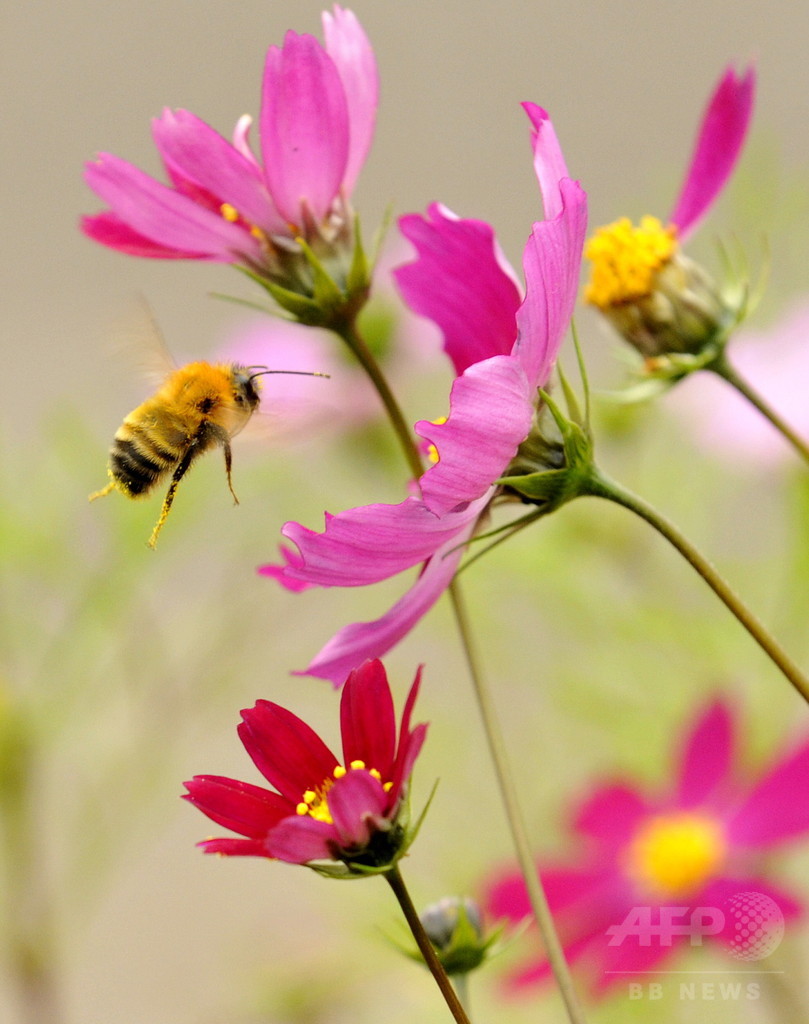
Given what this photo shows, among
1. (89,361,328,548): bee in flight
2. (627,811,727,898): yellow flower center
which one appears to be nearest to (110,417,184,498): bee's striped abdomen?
(89,361,328,548): bee in flight

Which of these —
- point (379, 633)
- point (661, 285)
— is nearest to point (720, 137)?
point (661, 285)

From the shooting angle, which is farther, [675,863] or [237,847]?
[675,863]

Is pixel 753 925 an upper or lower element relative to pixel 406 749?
lower

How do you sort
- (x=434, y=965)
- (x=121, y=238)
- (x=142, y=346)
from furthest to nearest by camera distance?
(x=142, y=346) < (x=121, y=238) < (x=434, y=965)

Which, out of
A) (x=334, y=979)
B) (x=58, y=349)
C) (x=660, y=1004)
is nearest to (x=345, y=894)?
(x=334, y=979)


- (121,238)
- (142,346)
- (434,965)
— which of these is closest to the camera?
(434,965)

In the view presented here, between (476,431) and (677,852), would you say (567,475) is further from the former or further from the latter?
(677,852)

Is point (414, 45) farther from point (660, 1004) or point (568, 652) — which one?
point (660, 1004)
